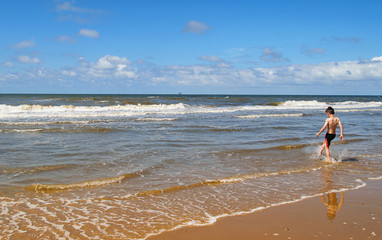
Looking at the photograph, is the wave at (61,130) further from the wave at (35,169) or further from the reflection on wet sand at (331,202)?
the reflection on wet sand at (331,202)

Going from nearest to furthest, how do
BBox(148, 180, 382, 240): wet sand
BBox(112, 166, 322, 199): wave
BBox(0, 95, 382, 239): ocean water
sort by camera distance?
BBox(148, 180, 382, 240): wet sand
BBox(0, 95, 382, 239): ocean water
BBox(112, 166, 322, 199): wave

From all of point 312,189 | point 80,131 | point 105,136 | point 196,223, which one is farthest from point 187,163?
point 80,131

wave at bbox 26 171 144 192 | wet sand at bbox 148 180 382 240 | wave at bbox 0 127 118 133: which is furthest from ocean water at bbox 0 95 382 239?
wave at bbox 0 127 118 133

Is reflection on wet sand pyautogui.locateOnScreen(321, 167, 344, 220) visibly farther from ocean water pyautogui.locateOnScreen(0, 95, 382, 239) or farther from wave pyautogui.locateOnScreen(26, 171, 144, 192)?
wave pyautogui.locateOnScreen(26, 171, 144, 192)

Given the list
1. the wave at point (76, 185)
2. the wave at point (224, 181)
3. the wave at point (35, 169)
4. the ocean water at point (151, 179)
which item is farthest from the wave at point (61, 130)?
the wave at point (224, 181)

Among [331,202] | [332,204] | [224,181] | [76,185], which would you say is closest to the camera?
[332,204]

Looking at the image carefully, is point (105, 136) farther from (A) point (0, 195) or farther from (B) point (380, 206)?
(B) point (380, 206)

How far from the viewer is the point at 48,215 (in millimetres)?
4805

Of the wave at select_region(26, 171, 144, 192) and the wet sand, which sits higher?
the wave at select_region(26, 171, 144, 192)

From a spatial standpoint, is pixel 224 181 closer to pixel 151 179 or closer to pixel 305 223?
pixel 151 179

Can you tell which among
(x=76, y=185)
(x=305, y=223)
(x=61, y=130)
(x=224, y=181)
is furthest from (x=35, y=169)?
(x=61, y=130)

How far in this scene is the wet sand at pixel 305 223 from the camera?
416 centimetres

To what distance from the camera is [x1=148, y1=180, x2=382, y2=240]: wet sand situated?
4.16 m

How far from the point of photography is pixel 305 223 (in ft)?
15.0
